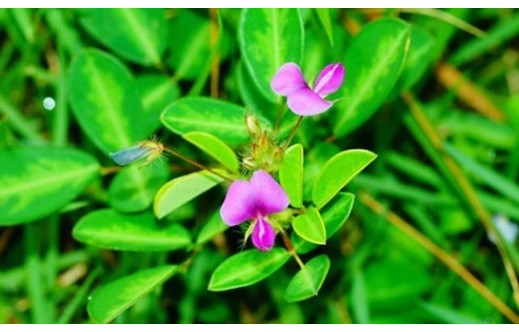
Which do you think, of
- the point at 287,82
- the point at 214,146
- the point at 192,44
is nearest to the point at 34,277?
the point at 192,44

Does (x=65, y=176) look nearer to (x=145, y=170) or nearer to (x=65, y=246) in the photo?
(x=145, y=170)

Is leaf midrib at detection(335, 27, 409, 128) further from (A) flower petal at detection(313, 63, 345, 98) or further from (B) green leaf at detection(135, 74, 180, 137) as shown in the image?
(B) green leaf at detection(135, 74, 180, 137)

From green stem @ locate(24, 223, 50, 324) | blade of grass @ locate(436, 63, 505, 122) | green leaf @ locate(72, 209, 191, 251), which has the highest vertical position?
green leaf @ locate(72, 209, 191, 251)

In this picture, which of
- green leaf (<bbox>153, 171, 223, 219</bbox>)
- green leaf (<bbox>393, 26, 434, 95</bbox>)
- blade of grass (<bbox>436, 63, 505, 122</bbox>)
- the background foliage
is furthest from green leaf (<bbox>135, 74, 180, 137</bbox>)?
blade of grass (<bbox>436, 63, 505, 122</bbox>)

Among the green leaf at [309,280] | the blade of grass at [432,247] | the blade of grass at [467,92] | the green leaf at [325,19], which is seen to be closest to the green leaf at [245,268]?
the green leaf at [309,280]

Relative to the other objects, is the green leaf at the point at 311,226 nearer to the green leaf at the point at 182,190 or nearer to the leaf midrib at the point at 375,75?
the green leaf at the point at 182,190
